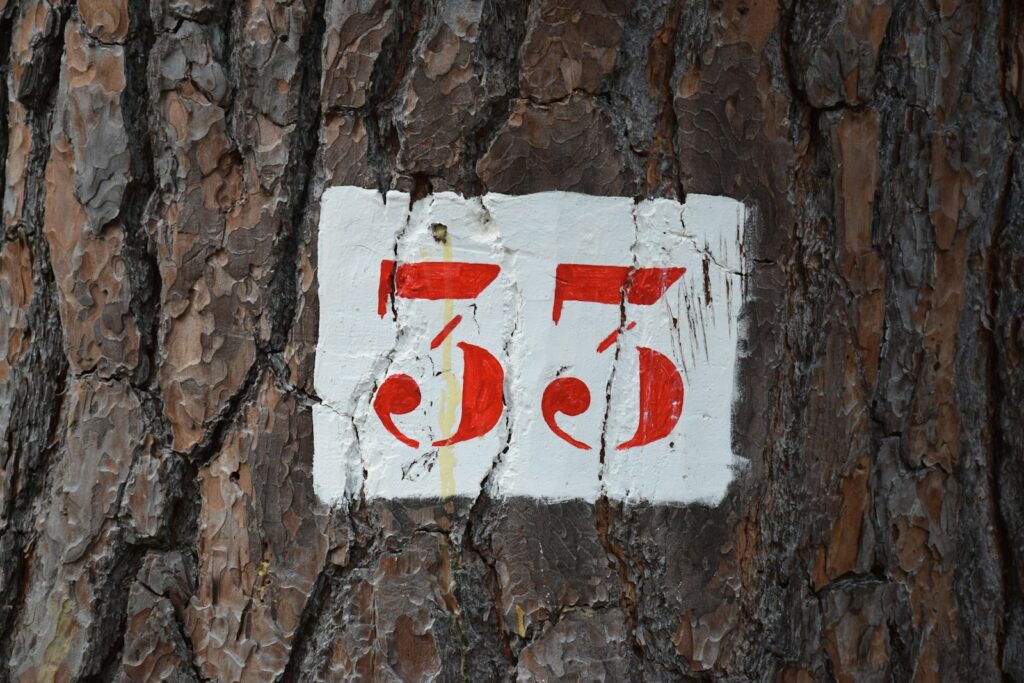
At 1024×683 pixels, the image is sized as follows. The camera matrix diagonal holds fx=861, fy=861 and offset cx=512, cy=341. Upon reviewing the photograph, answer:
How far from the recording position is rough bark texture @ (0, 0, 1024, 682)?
0.98 m

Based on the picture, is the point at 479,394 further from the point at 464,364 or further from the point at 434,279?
the point at 434,279

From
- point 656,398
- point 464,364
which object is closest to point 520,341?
point 464,364

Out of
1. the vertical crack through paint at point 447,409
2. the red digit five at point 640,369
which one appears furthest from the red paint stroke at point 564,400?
the vertical crack through paint at point 447,409

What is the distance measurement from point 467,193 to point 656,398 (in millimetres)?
325

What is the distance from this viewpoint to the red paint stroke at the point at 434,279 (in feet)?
3.24

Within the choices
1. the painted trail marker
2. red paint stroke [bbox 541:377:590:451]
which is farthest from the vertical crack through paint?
red paint stroke [bbox 541:377:590:451]

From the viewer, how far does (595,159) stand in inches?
39.1

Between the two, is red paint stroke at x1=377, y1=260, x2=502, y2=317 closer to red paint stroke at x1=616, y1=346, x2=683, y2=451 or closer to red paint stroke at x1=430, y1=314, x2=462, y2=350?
red paint stroke at x1=430, y1=314, x2=462, y2=350

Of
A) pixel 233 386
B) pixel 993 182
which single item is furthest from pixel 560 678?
pixel 993 182

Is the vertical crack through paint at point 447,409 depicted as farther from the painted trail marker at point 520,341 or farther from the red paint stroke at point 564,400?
the red paint stroke at point 564,400

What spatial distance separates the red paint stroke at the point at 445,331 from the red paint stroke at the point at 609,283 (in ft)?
0.36

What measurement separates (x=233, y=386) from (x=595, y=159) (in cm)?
49

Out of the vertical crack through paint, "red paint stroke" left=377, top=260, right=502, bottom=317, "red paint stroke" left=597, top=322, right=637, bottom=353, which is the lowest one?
the vertical crack through paint

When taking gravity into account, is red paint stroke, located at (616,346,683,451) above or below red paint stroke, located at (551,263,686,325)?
below
